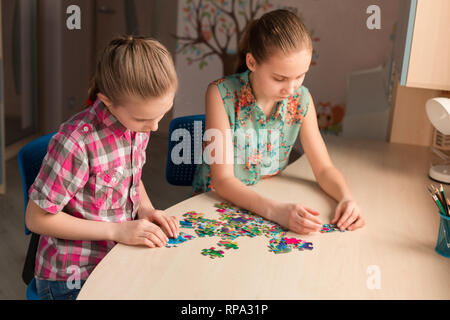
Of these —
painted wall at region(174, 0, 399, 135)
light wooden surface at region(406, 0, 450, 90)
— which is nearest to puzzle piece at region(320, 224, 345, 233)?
light wooden surface at region(406, 0, 450, 90)

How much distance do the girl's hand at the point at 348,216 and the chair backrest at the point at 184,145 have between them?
70 centimetres

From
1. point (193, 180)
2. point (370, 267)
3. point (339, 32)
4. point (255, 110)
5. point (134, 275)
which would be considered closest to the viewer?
point (134, 275)

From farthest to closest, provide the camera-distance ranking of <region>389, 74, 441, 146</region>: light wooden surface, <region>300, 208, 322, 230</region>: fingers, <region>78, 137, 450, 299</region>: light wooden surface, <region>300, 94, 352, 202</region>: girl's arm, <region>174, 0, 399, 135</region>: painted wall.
A: <region>174, 0, 399, 135</region>: painted wall < <region>389, 74, 441, 146</region>: light wooden surface < <region>300, 94, 352, 202</region>: girl's arm < <region>300, 208, 322, 230</region>: fingers < <region>78, 137, 450, 299</region>: light wooden surface

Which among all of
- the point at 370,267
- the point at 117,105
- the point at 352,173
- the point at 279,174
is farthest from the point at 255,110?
the point at 370,267

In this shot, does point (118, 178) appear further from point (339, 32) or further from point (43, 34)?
point (43, 34)

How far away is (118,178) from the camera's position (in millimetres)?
1436

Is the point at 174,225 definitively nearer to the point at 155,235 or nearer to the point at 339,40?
the point at 155,235

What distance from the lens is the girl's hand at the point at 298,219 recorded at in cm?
137

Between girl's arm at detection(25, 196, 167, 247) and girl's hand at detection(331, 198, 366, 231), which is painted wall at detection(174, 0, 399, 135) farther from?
girl's arm at detection(25, 196, 167, 247)

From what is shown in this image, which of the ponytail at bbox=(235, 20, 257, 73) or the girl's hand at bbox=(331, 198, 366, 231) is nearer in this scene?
the girl's hand at bbox=(331, 198, 366, 231)

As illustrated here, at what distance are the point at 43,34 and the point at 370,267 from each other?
3.85m

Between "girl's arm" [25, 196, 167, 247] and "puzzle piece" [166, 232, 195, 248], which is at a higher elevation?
"girl's arm" [25, 196, 167, 247]

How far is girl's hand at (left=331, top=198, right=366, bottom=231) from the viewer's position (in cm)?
145

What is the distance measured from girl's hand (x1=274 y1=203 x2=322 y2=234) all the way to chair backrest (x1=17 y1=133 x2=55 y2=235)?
726 mm
